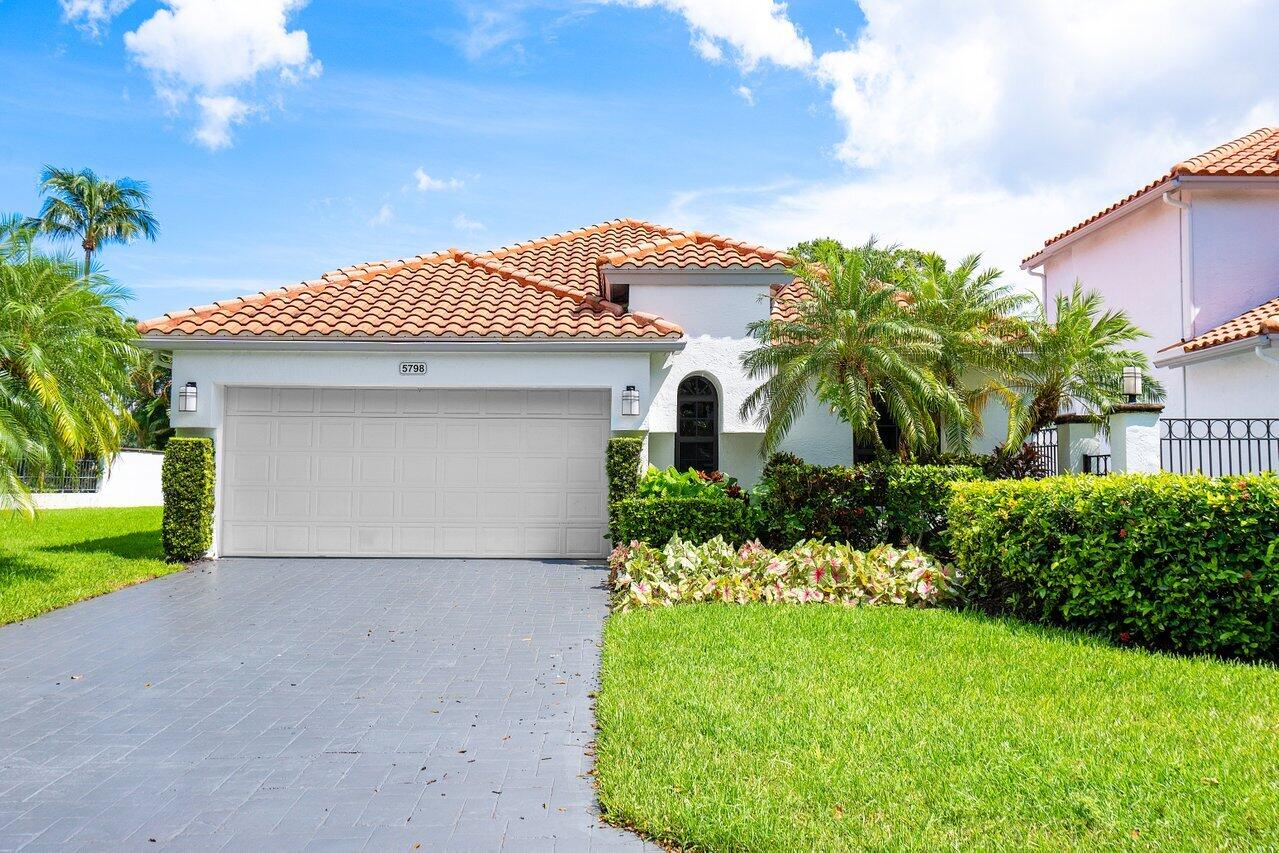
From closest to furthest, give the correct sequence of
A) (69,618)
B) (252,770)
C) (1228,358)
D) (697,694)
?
(252,770)
(697,694)
(69,618)
(1228,358)

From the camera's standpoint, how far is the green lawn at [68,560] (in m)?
10.3

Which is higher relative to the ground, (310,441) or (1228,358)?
(1228,358)

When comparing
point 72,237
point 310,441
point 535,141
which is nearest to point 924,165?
point 535,141

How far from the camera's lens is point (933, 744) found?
16.6ft

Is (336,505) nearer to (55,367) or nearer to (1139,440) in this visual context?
(55,367)

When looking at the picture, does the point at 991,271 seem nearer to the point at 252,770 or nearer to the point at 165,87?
the point at 252,770

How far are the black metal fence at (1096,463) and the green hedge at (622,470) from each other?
6354mm

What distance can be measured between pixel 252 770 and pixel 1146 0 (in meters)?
13.3

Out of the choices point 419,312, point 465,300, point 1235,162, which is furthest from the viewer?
point 1235,162

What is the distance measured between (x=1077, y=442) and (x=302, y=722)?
35.7 feet

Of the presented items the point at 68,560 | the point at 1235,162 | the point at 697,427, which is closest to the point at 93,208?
the point at 68,560

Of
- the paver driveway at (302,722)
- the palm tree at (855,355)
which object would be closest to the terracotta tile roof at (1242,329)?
the palm tree at (855,355)

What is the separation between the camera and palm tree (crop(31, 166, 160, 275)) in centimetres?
3703

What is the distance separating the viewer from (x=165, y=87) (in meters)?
16.1
